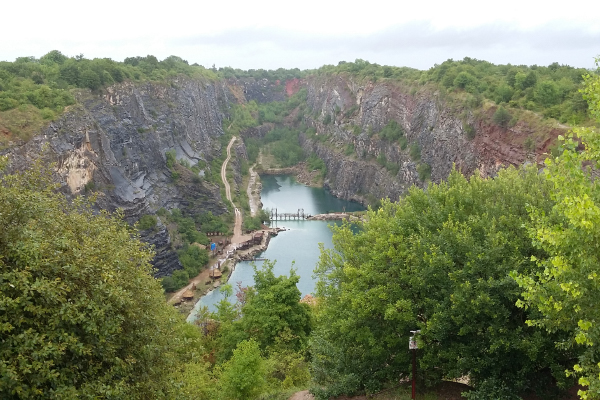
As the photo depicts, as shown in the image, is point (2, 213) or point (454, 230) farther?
point (454, 230)

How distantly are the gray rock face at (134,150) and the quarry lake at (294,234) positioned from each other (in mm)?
7592

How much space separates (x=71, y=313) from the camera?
7.95 m

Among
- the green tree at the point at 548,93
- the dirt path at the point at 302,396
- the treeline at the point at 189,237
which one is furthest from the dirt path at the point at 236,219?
the dirt path at the point at 302,396

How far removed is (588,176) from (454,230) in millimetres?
3947

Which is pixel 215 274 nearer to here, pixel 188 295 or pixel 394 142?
pixel 188 295

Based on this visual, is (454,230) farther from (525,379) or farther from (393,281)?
(525,379)

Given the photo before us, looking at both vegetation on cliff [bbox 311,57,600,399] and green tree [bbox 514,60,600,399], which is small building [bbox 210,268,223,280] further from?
green tree [bbox 514,60,600,399]

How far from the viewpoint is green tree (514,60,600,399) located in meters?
7.76

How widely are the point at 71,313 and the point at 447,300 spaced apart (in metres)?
8.73

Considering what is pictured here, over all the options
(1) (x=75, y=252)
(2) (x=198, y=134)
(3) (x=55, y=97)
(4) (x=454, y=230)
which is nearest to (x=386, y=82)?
(2) (x=198, y=134)

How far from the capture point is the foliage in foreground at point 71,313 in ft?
24.2

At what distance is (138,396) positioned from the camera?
356 inches

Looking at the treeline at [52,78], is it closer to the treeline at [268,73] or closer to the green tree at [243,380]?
the green tree at [243,380]

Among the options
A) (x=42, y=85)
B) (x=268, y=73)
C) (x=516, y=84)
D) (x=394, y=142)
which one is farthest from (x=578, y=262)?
(x=268, y=73)
